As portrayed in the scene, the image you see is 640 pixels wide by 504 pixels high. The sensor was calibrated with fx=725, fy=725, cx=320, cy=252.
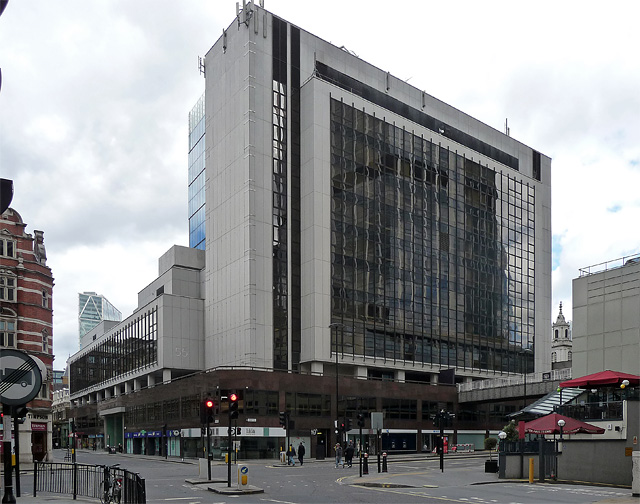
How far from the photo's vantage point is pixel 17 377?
11938 millimetres

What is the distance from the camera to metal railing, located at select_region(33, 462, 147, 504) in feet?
60.2

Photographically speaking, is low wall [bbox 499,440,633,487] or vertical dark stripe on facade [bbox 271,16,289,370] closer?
low wall [bbox 499,440,633,487]

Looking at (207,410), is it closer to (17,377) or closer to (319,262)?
(17,377)

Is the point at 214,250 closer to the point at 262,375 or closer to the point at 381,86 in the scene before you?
the point at 262,375

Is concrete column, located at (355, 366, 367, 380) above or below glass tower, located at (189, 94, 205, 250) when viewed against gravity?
below

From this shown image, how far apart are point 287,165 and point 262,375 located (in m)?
25.8

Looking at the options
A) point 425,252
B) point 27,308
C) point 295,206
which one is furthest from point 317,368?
point 27,308

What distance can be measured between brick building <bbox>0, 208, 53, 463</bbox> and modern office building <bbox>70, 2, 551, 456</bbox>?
17.0 m

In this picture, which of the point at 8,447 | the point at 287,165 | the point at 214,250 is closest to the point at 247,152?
the point at 287,165

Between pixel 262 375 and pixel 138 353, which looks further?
pixel 138 353

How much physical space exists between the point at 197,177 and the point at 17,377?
94.5 meters

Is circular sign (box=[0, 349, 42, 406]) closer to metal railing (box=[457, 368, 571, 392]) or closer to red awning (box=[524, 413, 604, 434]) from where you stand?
red awning (box=[524, 413, 604, 434])

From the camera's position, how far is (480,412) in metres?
95.8

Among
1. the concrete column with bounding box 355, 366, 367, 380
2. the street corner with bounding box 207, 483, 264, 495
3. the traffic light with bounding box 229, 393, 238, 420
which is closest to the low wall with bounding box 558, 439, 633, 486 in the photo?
the street corner with bounding box 207, 483, 264, 495
